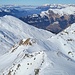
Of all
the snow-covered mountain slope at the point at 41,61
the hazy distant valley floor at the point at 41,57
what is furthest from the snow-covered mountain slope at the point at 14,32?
the snow-covered mountain slope at the point at 41,61

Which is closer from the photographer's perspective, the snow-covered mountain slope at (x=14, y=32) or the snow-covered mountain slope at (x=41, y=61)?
the snow-covered mountain slope at (x=41, y=61)

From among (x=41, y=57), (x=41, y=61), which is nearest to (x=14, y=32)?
(x=41, y=57)

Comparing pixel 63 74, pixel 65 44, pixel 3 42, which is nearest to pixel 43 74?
pixel 63 74

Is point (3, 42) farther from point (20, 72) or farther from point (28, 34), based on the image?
point (20, 72)

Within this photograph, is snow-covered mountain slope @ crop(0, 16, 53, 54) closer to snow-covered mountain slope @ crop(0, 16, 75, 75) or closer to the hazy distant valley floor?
the hazy distant valley floor

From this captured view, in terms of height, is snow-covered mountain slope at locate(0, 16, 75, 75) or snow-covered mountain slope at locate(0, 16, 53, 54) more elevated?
snow-covered mountain slope at locate(0, 16, 75, 75)

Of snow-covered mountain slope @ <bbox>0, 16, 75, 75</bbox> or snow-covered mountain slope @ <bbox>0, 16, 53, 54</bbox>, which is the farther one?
snow-covered mountain slope @ <bbox>0, 16, 53, 54</bbox>

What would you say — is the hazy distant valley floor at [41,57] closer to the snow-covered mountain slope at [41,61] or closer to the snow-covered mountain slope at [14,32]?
the snow-covered mountain slope at [41,61]

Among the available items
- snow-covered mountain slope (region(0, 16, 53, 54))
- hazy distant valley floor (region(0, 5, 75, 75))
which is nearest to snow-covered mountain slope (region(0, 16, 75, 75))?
hazy distant valley floor (region(0, 5, 75, 75))

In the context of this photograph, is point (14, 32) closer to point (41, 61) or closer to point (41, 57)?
point (41, 57)

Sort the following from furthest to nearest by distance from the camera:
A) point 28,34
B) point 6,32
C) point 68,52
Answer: point 28,34 < point 6,32 < point 68,52

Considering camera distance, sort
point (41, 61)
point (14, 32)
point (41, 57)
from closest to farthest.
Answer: point (41, 61), point (41, 57), point (14, 32)
